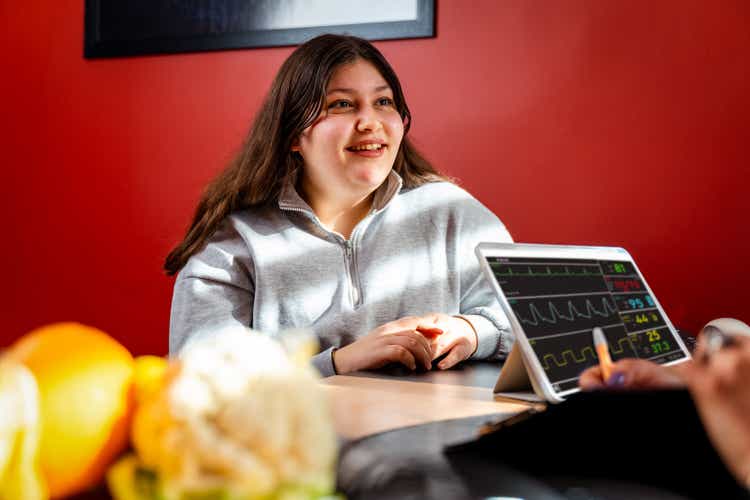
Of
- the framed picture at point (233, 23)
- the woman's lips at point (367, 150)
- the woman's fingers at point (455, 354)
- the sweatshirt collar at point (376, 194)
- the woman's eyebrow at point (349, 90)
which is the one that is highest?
A: the framed picture at point (233, 23)

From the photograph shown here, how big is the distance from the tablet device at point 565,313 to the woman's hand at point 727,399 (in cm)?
30

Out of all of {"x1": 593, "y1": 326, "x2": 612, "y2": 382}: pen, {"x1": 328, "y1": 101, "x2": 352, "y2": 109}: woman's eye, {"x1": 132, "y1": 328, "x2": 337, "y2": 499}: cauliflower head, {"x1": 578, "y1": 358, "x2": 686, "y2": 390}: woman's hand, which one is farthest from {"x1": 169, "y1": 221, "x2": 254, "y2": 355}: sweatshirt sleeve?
{"x1": 132, "y1": 328, "x2": 337, "y2": 499}: cauliflower head

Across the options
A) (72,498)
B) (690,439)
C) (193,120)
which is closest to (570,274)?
(690,439)

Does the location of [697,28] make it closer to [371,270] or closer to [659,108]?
[659,108]

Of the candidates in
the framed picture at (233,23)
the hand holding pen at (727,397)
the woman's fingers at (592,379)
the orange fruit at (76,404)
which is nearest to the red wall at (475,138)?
the framed picture at (233,23)

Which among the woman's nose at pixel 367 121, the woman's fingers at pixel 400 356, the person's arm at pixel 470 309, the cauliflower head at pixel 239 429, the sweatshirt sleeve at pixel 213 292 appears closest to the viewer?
the cauliflower head at pixel 239 429

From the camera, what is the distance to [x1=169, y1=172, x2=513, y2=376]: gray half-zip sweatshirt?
4.85 ft

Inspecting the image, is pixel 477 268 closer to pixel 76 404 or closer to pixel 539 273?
→ pixel 539 273

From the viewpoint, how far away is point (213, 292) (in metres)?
1.48

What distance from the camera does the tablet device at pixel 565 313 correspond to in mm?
878

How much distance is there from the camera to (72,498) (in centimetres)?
45

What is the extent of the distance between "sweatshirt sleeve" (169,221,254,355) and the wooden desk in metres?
0.44

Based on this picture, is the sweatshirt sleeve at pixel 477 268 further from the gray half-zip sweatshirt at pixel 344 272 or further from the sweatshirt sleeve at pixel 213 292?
the sweatshirt sleeve at pixel 213 292

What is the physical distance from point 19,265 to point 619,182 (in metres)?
2.27
